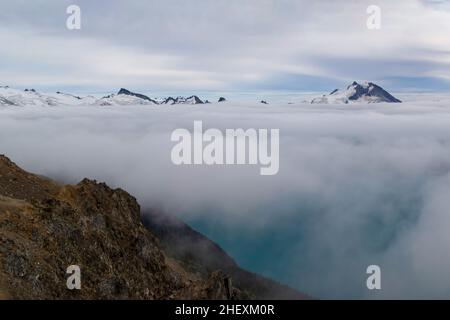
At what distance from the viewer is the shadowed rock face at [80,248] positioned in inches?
2084

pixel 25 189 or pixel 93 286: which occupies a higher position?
pixel 25 189

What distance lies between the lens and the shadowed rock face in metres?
52.9

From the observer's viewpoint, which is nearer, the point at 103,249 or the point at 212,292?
the point at 212,292

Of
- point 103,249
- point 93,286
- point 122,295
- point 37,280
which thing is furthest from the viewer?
point 103,249

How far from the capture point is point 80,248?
224 feet
